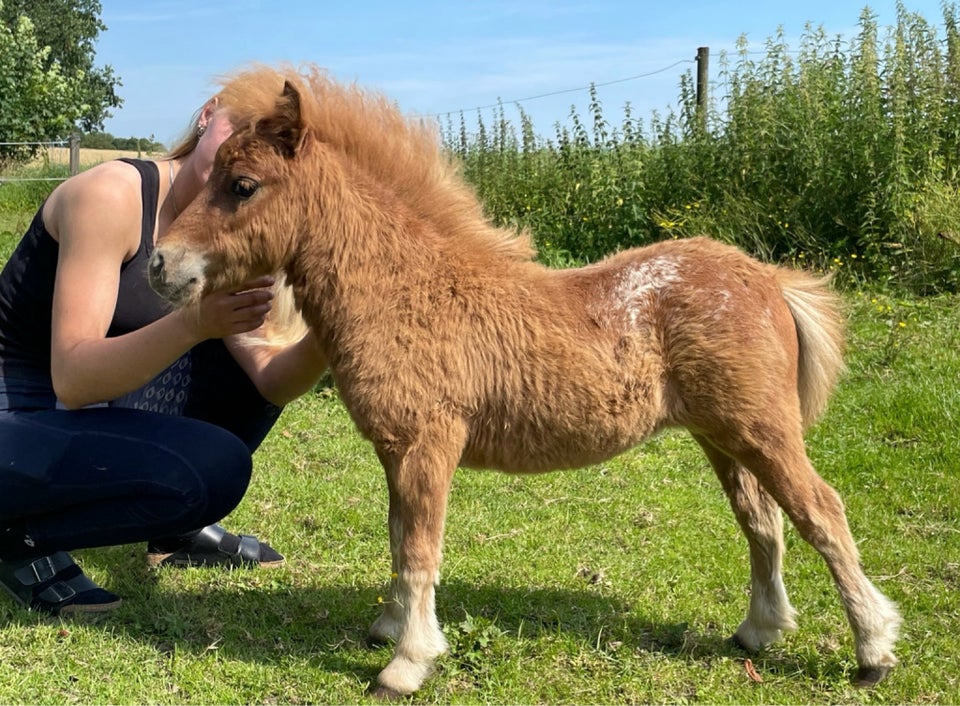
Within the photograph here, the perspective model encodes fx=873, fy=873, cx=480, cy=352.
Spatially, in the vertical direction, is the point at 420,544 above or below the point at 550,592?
above

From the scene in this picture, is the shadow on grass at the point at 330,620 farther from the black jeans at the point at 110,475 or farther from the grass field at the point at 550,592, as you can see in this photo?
the black jeans at the point at 110,475

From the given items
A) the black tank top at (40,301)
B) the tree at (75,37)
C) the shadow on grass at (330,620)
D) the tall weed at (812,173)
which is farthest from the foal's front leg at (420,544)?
the tree at (75,37)

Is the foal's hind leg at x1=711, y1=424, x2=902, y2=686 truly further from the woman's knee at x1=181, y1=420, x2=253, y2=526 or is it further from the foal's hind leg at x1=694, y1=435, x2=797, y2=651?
the woman's knee at x1=181, y1=420, x2=253, y2=526

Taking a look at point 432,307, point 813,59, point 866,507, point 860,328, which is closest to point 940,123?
point 813,59

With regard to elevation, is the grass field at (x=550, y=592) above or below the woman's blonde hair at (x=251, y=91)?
below

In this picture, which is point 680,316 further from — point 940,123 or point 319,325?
point 940,123

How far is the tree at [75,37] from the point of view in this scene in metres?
48.7

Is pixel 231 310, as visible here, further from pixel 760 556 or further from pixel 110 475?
A: pixel 760 556

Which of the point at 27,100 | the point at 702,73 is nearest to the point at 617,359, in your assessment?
the point at 702,73

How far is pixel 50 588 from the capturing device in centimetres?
343

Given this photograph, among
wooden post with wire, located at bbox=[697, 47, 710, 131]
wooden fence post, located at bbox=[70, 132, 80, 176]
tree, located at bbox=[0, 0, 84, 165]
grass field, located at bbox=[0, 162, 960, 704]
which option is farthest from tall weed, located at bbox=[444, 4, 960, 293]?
tree, located at bbox=[0, 0, 84, 165]

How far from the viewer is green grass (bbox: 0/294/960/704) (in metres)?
2.98

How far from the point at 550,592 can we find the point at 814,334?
1511mm

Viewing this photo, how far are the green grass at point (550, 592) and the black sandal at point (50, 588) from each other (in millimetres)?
72
